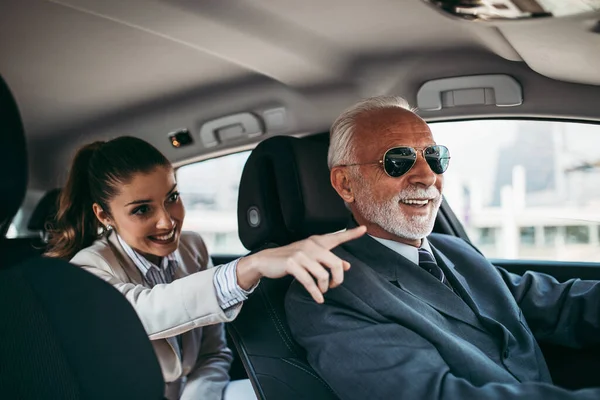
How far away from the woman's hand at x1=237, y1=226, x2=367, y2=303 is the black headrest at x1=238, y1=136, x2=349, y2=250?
0.52 meters

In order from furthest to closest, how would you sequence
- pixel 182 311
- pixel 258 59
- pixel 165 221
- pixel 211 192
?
pixel 211 192 < pixel 258 59 < pixel 165 221 < pixel 182 311

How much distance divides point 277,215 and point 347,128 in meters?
0.33

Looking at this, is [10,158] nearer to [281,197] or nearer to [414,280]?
[281,197]

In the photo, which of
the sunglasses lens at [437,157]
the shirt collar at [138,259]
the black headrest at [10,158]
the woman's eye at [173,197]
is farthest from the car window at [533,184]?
the black headrest at [10,158]

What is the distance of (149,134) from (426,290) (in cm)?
169

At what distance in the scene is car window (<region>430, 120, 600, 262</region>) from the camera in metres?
2.28

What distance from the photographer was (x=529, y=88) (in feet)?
6.97

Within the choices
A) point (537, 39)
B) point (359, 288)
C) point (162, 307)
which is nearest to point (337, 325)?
point (359, 288)

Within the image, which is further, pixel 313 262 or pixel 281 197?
pixel 281 197

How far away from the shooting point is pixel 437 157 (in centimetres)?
183

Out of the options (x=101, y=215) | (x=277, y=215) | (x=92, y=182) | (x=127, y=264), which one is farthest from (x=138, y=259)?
(x=277, y=215)

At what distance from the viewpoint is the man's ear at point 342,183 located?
197cm

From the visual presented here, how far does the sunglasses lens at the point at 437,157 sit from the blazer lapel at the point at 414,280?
0.84 feet

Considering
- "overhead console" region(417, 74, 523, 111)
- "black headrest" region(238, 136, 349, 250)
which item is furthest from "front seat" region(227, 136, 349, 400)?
"overhead console" region(417, 74, 523, 111)
